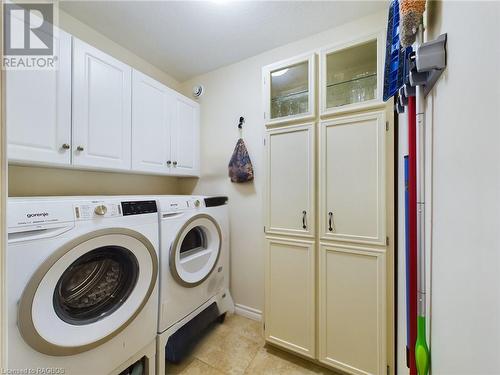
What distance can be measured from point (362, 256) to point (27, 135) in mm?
1953

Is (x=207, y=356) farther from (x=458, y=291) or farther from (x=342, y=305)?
(x=458, y=291)

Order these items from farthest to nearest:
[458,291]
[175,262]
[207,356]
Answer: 1. [207,356]
2. [175,262]
3. [458,291]

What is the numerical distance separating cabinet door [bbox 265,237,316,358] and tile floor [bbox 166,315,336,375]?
12cm

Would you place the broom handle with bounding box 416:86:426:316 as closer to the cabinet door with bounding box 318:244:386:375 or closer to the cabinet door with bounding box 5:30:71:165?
the cabinet door with bounding box 318:244:386:375

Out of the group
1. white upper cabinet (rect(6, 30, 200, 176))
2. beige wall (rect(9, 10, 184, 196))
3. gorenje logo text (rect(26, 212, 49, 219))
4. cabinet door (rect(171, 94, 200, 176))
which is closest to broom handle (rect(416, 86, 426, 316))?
gorenje logo text (rect(26, 212, 49, 219))

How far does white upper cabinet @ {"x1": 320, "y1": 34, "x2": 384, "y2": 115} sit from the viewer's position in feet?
4.19

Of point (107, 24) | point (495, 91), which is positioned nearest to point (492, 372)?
point (495, 91)

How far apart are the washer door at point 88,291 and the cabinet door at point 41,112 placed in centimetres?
63

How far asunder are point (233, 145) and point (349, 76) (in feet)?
3.73

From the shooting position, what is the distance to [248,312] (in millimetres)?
2025

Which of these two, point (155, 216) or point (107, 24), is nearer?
point (155, 216)

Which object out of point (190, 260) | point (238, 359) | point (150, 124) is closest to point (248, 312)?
point (238, 359)

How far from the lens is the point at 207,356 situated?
1.53 metres

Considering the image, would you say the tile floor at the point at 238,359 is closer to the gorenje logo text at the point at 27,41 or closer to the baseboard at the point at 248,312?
the baseboard at the point at 248,312
